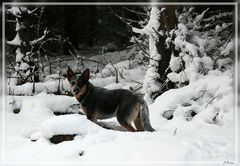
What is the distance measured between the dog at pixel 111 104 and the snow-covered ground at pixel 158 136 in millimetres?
433

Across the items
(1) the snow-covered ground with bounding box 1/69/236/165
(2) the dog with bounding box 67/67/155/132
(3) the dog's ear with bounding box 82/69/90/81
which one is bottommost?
(1) the snow-covered ground with bounding box 1/69/236/165

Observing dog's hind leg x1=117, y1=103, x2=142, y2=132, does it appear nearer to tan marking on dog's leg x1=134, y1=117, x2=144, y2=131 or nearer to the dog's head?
tan marking on dog's leg x1=134, y1=117, x2=144, y2=131

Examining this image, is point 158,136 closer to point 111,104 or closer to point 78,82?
point 111,104

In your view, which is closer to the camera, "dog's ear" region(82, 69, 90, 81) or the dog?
the dog

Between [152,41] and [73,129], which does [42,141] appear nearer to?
[73,129]

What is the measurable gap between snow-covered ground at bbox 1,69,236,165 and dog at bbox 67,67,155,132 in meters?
0.43

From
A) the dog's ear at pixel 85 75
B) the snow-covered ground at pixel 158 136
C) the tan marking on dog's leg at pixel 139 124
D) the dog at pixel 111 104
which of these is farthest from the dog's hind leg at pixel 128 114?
the dog's ear at pixel 85 75

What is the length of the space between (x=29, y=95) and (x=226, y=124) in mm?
5455

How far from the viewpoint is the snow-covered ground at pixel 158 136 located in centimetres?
559

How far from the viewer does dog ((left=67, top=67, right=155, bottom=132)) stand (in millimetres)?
6809

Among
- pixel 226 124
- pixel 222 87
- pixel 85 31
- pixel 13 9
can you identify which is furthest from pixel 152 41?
pixel 85 31

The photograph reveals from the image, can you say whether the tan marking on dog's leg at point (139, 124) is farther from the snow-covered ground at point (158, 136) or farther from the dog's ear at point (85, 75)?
the dog's ear at point (85, 75)

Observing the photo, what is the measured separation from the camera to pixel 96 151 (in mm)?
5707

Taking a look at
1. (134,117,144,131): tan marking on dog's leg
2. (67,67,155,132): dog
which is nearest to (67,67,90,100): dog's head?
(67,67,155,132): dog
